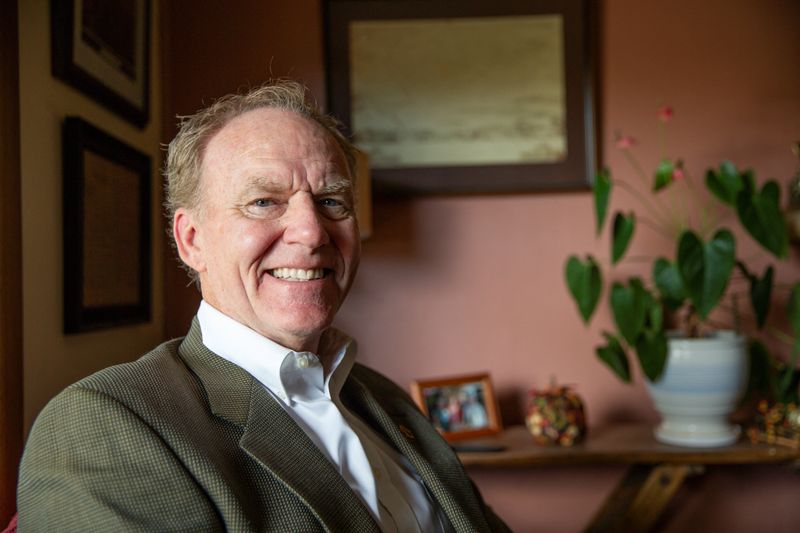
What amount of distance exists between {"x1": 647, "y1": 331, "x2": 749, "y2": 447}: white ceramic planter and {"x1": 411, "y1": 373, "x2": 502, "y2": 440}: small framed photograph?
0.53 m

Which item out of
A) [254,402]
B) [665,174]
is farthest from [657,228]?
[254,402]

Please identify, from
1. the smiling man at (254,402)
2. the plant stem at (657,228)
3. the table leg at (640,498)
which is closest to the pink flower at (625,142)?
the plant stem at (657,228)

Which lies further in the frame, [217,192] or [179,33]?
[179,33]

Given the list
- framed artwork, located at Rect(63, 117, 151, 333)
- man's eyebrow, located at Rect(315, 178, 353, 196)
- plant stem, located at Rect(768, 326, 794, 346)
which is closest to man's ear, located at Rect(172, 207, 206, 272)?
man's eyebrow, located at Rect(315, 178, 353, 196)

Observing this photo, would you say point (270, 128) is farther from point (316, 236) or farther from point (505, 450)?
point (505, 450)

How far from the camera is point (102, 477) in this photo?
848 mm

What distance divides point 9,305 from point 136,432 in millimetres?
649

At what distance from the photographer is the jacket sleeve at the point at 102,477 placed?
837 mm

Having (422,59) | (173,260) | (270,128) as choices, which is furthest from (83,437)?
(422,59)

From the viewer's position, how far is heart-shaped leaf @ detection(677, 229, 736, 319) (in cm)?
206

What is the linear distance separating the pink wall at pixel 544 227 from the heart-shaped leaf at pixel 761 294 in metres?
0.34

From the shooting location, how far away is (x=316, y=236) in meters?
1.14

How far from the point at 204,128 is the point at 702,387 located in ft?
5.38

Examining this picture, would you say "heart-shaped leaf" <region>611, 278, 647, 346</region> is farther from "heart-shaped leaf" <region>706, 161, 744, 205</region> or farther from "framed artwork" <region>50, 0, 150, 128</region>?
"framed artwork" <region>50, 0, 150, 128</region>
